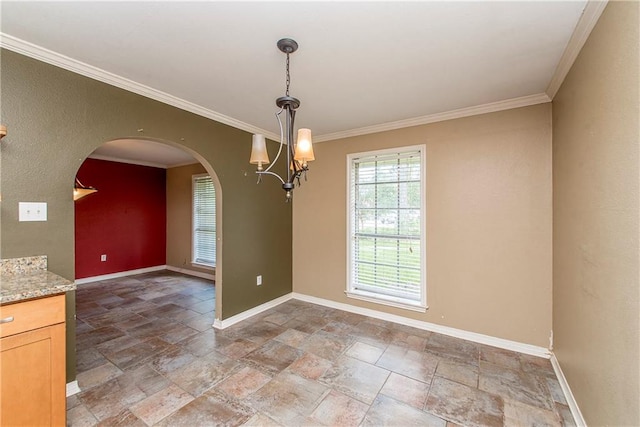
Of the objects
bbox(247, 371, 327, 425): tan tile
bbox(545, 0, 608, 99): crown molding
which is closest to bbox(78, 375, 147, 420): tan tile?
bbox(247, 371, 327, 425): tan tile

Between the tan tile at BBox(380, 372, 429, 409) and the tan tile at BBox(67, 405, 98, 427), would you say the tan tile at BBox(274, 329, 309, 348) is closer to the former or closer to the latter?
the tan tile at BBox(380, 372, 429, 409)

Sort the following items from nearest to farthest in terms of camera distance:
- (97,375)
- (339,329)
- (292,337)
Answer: (97,375)
(292,337)
(339,329)

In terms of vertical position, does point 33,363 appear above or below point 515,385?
above

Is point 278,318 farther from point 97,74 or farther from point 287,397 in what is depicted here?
point 97,74

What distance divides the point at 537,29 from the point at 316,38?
54.8 inches

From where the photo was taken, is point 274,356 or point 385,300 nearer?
point 274,356

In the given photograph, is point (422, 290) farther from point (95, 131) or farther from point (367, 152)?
point (95, 131)

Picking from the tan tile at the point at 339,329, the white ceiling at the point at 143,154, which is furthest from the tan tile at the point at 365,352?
the white ceiling at the point at 143,154

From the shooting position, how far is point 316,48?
1.84m

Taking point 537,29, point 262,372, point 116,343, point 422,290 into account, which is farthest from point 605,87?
point 116,343

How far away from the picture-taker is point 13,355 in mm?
1354

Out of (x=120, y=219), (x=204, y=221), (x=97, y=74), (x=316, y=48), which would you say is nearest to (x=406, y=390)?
(x=316, y=48)

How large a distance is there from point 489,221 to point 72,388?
156 inches

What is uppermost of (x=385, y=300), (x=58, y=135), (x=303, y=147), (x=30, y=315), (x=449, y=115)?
(x=449, y=115)
